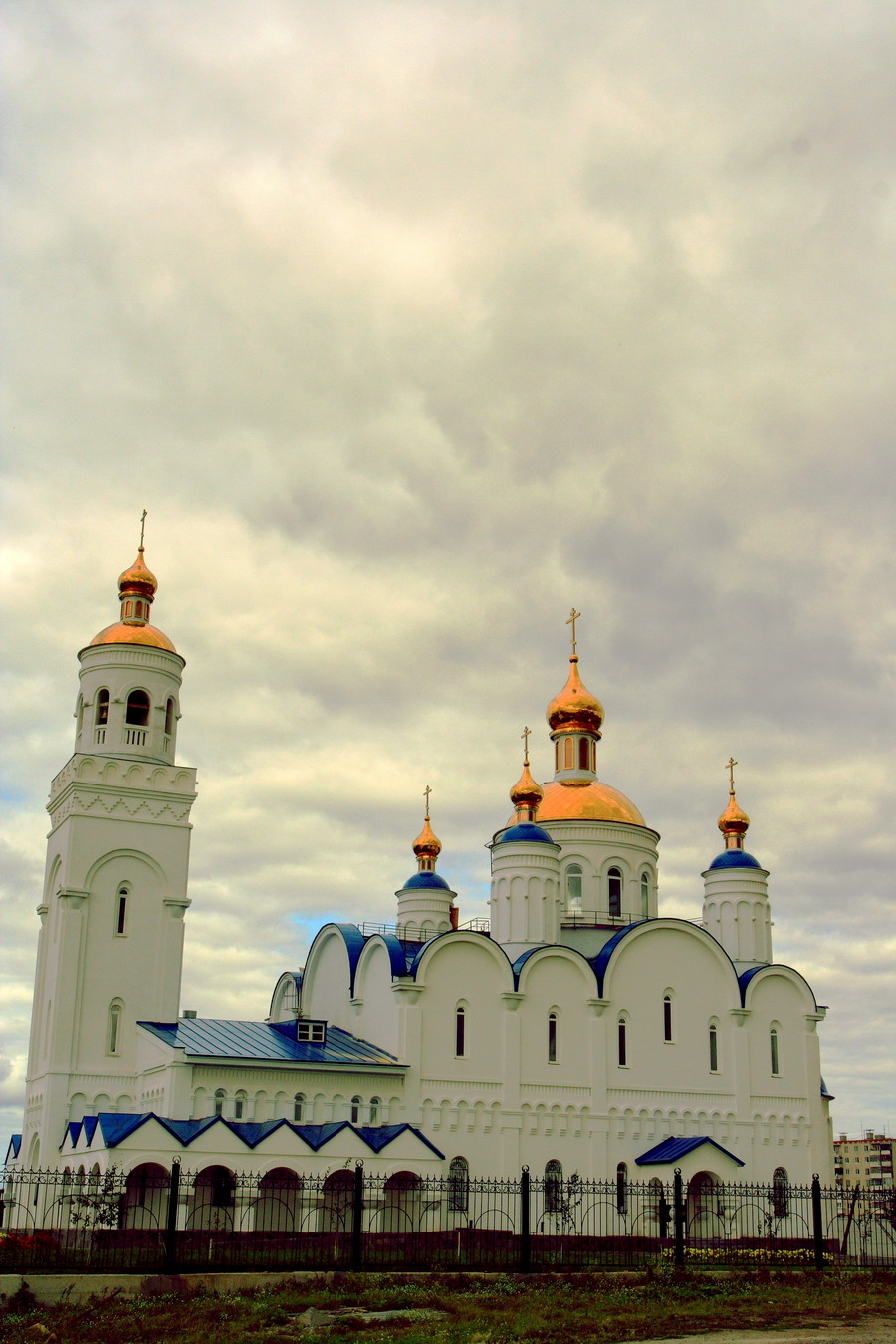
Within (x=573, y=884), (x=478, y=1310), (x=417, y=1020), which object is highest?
(x=573, y=884)

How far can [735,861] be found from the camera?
3859 cm

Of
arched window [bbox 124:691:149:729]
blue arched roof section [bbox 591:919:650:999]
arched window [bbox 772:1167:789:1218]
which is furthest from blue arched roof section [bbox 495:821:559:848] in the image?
arched window [bbox 772:1167:789:1218]

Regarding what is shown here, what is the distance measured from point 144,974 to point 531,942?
9469 mm

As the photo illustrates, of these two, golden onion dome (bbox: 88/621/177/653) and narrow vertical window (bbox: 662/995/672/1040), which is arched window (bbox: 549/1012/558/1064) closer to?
narrow vertical window (bbox: 662/995/672/1040)

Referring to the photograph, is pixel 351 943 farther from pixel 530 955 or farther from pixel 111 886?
pixel 111 886

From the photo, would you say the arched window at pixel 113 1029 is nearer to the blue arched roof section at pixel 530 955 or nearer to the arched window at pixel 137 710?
the arched window at pixel 137 710

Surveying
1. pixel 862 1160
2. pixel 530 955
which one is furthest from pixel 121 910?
pixel 862 1160

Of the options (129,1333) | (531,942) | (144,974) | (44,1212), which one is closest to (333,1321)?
(129,1333)

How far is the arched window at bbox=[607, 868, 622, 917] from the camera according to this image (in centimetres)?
3778

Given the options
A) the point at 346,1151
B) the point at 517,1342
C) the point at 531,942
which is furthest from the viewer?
the point at 531,942

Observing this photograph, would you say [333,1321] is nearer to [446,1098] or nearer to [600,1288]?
[600,1288]

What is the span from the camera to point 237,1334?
1367 cm

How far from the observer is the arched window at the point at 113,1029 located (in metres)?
29.4

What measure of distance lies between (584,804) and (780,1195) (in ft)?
35.9
